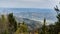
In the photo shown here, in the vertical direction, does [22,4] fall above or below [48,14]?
above

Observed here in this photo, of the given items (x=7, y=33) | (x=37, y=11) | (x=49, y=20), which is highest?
(x=37, y=11)

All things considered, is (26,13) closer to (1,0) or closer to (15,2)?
(15,2)

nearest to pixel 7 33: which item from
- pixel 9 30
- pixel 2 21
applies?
pixel 9 30

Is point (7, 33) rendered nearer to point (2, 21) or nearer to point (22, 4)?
point (2, 21)

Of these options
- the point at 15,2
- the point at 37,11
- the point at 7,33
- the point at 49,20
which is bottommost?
the point at 7,33

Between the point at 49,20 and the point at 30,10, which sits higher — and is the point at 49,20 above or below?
below

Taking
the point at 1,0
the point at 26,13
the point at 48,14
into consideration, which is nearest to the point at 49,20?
the point at 48,14
